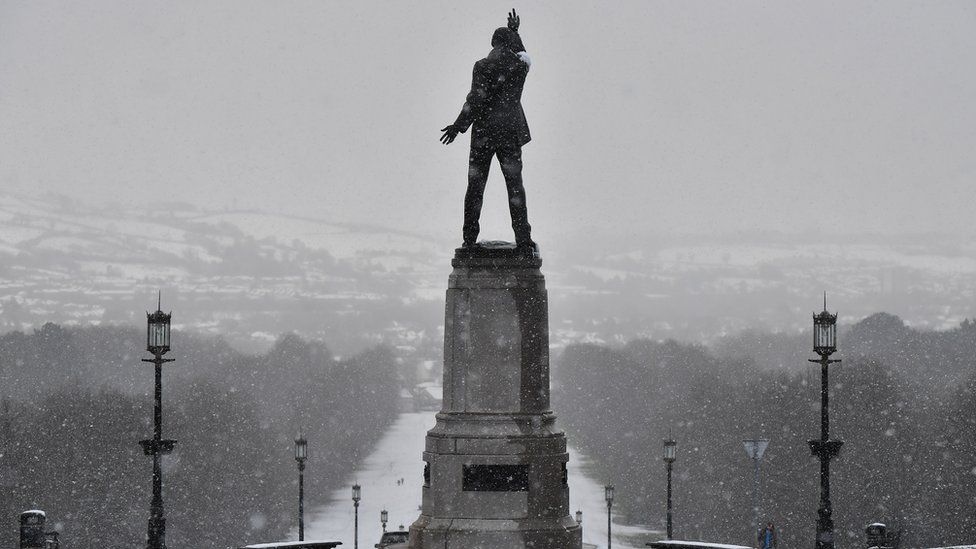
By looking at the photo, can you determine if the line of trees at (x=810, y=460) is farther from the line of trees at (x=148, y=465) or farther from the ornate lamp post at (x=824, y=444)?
the ornate lamp post at (x=824, y=444)

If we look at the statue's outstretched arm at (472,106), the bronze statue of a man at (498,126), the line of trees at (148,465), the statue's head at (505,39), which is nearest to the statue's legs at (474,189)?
the bronze statue of a man at (498,126)

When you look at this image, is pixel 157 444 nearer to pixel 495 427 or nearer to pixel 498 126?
pixel 495 427

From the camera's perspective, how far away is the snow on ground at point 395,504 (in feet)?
229

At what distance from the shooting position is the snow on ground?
69.9 meters

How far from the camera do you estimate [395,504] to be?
87062 millimetres

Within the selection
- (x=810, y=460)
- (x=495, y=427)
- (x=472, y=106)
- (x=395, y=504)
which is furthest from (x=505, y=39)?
(x=395, y=504)

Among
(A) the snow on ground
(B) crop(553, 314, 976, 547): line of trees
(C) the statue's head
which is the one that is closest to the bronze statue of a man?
(C) the statue's head

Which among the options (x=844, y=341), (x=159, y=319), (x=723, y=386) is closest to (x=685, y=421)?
(x=723, y=386)

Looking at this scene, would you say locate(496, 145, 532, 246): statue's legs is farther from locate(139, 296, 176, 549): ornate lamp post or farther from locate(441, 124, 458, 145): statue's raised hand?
locate(139, 296, 176, 549): ornate lamp post

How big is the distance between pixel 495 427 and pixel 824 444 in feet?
19.1

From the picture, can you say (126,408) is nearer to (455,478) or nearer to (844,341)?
(455,478)

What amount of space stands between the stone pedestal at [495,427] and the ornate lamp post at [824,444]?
4.22 meters

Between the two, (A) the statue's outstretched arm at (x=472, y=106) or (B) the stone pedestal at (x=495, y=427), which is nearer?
(B) the stone pedestal at (x=495, y=427)

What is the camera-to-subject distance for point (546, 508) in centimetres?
2411
